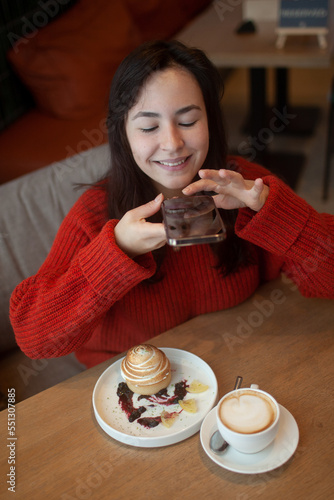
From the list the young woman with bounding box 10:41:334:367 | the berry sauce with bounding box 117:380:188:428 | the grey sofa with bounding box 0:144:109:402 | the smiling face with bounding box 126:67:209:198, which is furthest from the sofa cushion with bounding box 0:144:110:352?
the berry sauce with bounding box 117:380:188:428

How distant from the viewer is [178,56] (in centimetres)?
117

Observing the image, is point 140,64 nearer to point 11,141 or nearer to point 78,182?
point 78,182

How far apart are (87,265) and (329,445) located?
0.59m

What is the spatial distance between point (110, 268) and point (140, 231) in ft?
0.33

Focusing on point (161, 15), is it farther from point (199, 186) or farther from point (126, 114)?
point (199, 186)

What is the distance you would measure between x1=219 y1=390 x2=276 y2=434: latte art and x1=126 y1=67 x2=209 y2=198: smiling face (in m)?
0.51

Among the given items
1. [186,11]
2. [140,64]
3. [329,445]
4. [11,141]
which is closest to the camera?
[329,445]

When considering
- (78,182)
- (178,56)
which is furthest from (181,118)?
(78,182)

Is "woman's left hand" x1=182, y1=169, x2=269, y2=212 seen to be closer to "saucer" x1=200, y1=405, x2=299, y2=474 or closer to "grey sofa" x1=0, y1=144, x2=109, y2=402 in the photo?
"saucer" x1=200, y1=405, x2=299, y2=474

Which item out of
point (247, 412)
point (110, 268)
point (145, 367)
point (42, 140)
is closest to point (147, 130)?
point (110, 268)

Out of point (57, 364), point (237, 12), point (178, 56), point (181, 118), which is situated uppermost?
point (178, 56)

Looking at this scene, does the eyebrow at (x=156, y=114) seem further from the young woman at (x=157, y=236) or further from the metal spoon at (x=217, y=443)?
the metal spoon at (x=217, y=443)

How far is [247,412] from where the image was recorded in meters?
0.88

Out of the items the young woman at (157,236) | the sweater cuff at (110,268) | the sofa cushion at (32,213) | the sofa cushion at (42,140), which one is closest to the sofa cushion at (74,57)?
the sofa cushion at (42,140)
